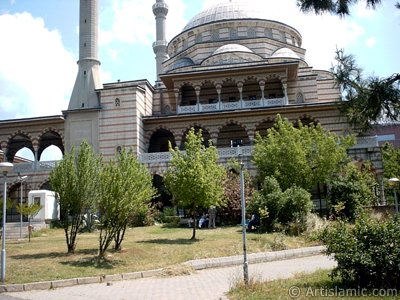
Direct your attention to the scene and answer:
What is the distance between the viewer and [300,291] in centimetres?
924

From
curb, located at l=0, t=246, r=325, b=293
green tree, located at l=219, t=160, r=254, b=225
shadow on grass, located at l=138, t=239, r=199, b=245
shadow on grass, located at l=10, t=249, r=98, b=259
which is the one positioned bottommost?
curb, located at l=0, t=246, r=325, b=293

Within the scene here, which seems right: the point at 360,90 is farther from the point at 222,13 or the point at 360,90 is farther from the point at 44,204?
the point at 222,13

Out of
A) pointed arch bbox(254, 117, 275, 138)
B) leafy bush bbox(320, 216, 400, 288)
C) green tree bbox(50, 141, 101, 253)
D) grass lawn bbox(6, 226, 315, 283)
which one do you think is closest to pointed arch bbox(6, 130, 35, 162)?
pointed arch bbox(254, 117, 275, 138)

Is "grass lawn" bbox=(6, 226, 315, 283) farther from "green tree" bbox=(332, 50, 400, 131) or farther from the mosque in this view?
the mosque

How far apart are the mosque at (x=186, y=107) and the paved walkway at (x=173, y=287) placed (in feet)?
58.5

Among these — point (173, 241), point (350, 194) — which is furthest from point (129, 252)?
Result: point (350, 194)

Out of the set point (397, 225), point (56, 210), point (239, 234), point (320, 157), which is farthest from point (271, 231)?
point (56, 210)

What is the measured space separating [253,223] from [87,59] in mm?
22330

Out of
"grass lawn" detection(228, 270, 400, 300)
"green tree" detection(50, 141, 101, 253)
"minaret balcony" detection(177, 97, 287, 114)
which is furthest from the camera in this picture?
"minaret balcony" detection(177, 97, 287, 114)

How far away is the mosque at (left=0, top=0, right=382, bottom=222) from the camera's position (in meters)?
34.1

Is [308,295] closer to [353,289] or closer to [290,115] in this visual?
[353,289]

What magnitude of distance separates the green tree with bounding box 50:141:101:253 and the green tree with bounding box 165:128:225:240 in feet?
13.2

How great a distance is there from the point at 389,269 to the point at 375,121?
316cm

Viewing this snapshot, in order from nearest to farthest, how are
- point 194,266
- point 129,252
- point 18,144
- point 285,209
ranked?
point 194,266
point 129,252
point 285,209
point 18,144
